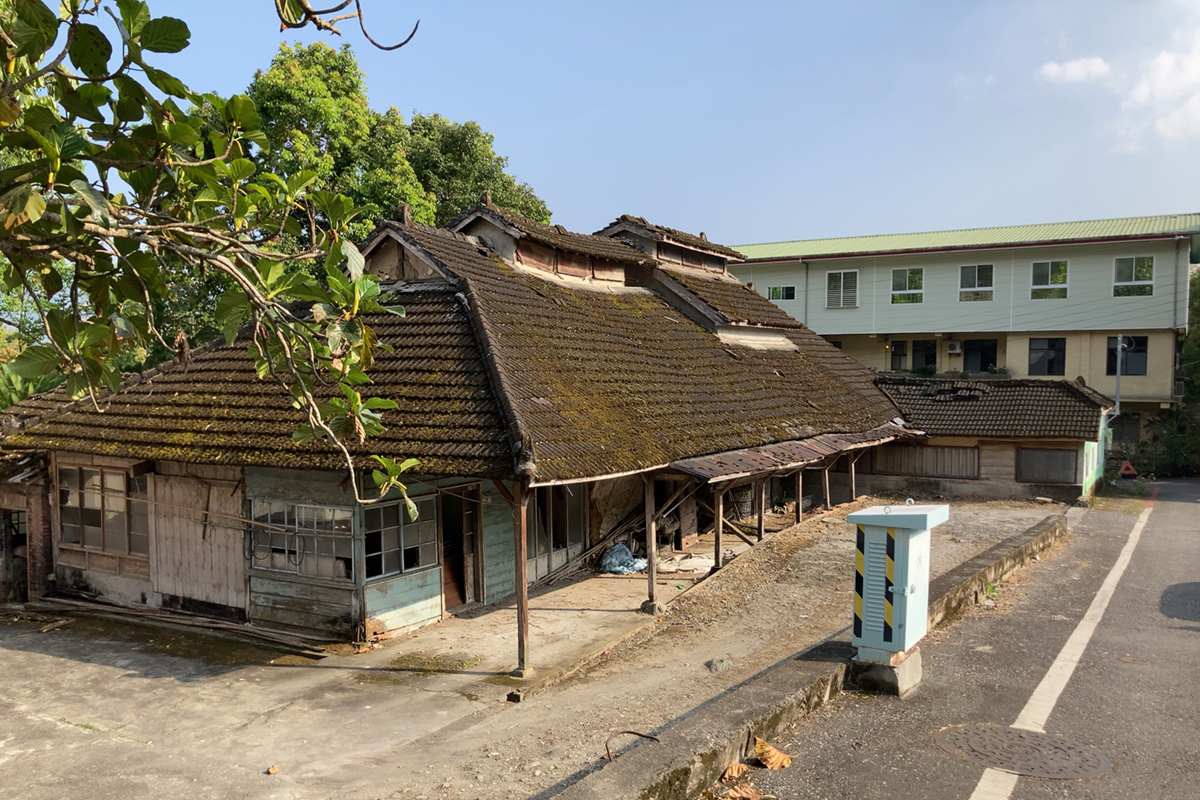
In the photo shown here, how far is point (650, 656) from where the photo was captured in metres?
10.3

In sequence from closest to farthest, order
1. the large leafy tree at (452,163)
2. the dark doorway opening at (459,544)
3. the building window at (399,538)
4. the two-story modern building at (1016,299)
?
the building window at (399,538) < the dark doorway opening at (459,544) < the large leafy tree at (452,163) < the two-story modern building at (1016,299)

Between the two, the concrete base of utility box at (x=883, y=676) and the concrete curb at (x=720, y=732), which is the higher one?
the concrete curb at (x=720, y=732)

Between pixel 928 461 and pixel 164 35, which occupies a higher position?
pixel 164 35

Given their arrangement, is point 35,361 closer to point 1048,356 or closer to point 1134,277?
point 1134,277

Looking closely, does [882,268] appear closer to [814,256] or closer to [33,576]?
[814,256]

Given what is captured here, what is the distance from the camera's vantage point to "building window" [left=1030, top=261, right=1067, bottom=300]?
1177 inches

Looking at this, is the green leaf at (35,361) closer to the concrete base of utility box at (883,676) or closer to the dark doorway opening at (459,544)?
the concrete base of utility box at (883,676)

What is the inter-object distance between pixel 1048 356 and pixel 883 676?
28.2 metres

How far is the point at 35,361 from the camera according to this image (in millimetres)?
3945

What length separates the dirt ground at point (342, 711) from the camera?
707 cm

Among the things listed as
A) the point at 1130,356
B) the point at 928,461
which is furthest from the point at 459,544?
the point at 1130,356

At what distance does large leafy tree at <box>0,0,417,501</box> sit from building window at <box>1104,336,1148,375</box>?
3221 centimetres

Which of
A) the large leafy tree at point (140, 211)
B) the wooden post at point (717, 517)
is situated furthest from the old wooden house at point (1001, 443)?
the large leafy tree at point (140, 211)

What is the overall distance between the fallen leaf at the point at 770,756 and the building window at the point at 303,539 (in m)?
6.84
